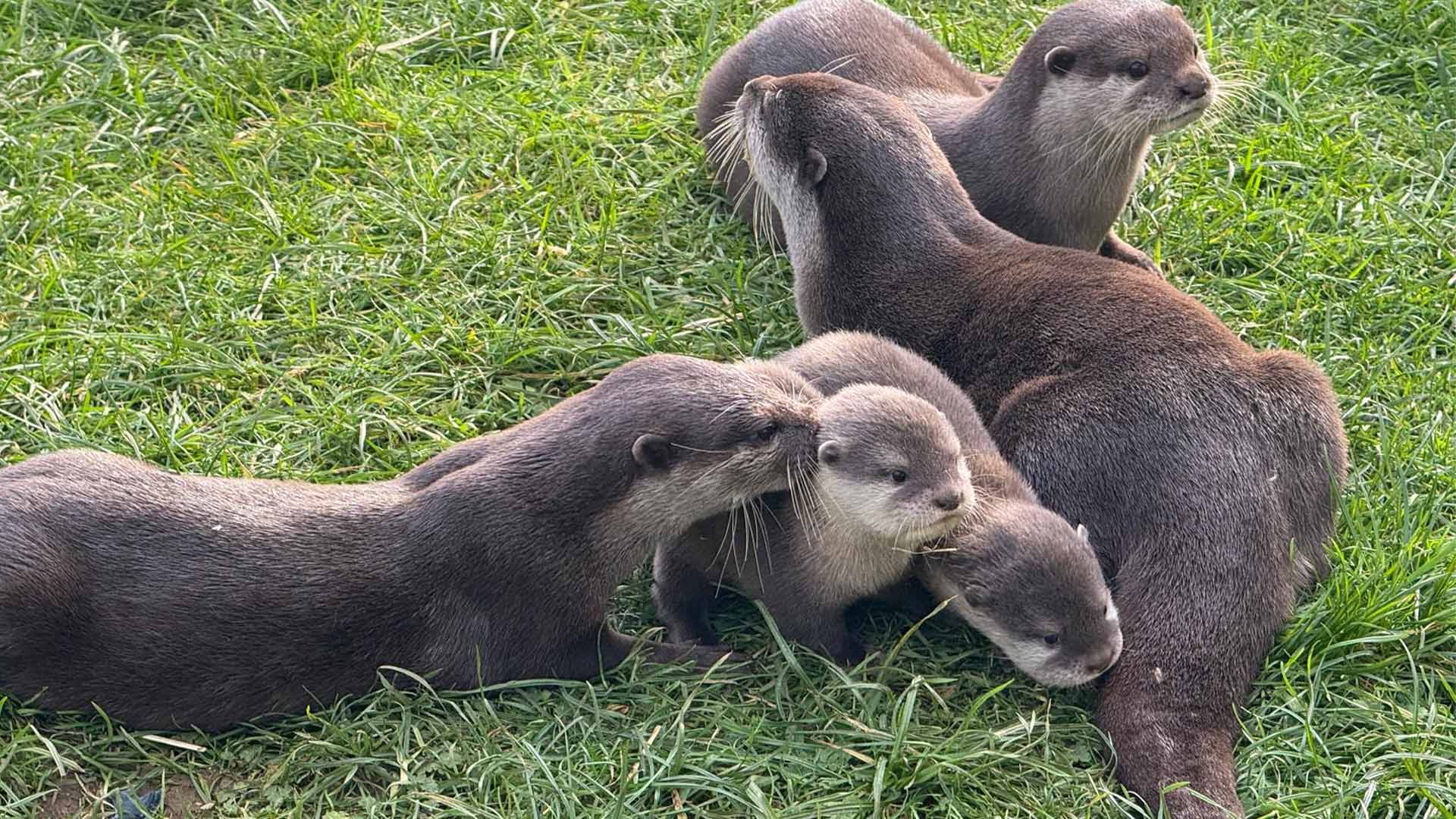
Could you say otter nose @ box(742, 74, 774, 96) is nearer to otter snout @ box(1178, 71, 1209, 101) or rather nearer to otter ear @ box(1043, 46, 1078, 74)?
otter ear @ box(1043, 46, 1078, 74)

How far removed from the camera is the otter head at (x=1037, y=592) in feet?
11.0

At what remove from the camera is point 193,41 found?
5434 mm

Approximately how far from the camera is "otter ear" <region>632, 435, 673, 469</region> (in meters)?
3.40

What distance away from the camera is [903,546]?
11.5ft

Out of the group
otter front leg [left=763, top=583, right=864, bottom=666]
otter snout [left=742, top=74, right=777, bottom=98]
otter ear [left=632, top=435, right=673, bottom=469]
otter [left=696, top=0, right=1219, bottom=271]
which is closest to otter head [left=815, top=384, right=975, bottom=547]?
otter front leg [left=763, top=583, right=864, bottom=666]

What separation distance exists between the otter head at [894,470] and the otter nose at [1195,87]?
4.73 feet

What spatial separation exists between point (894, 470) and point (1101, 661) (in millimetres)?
561

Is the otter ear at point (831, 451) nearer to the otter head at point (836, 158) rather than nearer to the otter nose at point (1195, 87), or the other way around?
the otter head at point (836, 158)

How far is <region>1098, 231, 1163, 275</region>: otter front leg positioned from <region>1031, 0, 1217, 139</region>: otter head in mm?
335

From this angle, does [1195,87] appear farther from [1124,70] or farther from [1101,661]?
[1101,661]

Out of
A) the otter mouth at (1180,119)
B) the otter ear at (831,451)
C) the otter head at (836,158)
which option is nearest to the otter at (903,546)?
the otter ear at (831,451)

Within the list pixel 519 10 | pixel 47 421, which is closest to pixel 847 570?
pixel 47 421

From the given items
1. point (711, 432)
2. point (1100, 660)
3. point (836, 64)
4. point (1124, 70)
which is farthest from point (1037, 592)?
point (836, 64)

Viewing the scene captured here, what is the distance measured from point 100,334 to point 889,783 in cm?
247
